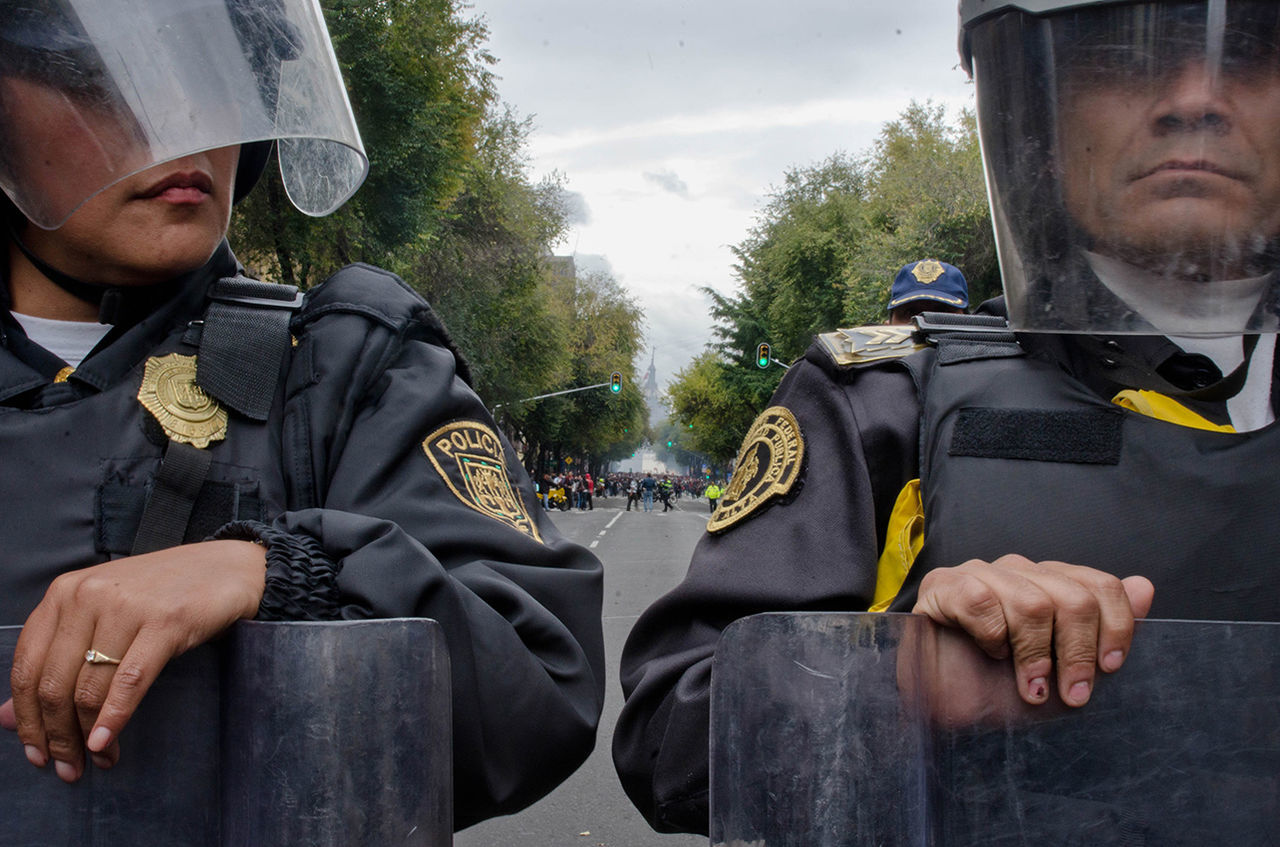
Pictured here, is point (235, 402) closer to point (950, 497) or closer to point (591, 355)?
point (950, 497)

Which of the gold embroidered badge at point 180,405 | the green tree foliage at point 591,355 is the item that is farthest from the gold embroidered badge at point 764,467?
the green tree foliage at point 591,355

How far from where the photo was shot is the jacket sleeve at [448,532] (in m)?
1.17

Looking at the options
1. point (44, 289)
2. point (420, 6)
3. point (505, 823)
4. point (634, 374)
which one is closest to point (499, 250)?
point (420, 6)

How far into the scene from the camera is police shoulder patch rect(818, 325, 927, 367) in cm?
152

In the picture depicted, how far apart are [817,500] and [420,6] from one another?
1530 cm

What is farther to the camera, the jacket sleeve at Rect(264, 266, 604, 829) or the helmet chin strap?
the helmet chin strap

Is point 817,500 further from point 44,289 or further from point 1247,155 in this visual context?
point 44,289

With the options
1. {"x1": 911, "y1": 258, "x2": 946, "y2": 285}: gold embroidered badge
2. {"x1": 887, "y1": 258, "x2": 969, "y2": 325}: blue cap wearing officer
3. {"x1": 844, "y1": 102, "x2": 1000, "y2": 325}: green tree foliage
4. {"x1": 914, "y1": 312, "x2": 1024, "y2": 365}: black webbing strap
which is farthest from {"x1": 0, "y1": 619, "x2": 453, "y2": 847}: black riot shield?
{"x1": 844, "y1": 102, "x2": 1000, "y2": 325}: green tree foliage

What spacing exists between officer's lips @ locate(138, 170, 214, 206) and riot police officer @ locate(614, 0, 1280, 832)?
79 centimetres

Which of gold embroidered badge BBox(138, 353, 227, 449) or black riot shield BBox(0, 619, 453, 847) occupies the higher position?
gold embroidered badge BBox(138, 353, 227, 449)

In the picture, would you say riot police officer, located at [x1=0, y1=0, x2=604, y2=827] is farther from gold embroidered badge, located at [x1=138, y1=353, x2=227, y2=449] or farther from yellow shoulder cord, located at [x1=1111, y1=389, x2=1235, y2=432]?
yellow shoulder cord, located at [x1=1111, y1=389, x2=1235, y2=432]

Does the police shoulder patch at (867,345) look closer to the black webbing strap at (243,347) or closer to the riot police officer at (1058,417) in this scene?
the riot police officer at (1058,417)

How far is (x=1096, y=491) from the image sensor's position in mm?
1279

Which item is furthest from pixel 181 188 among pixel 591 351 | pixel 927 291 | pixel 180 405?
pixel 591 351
